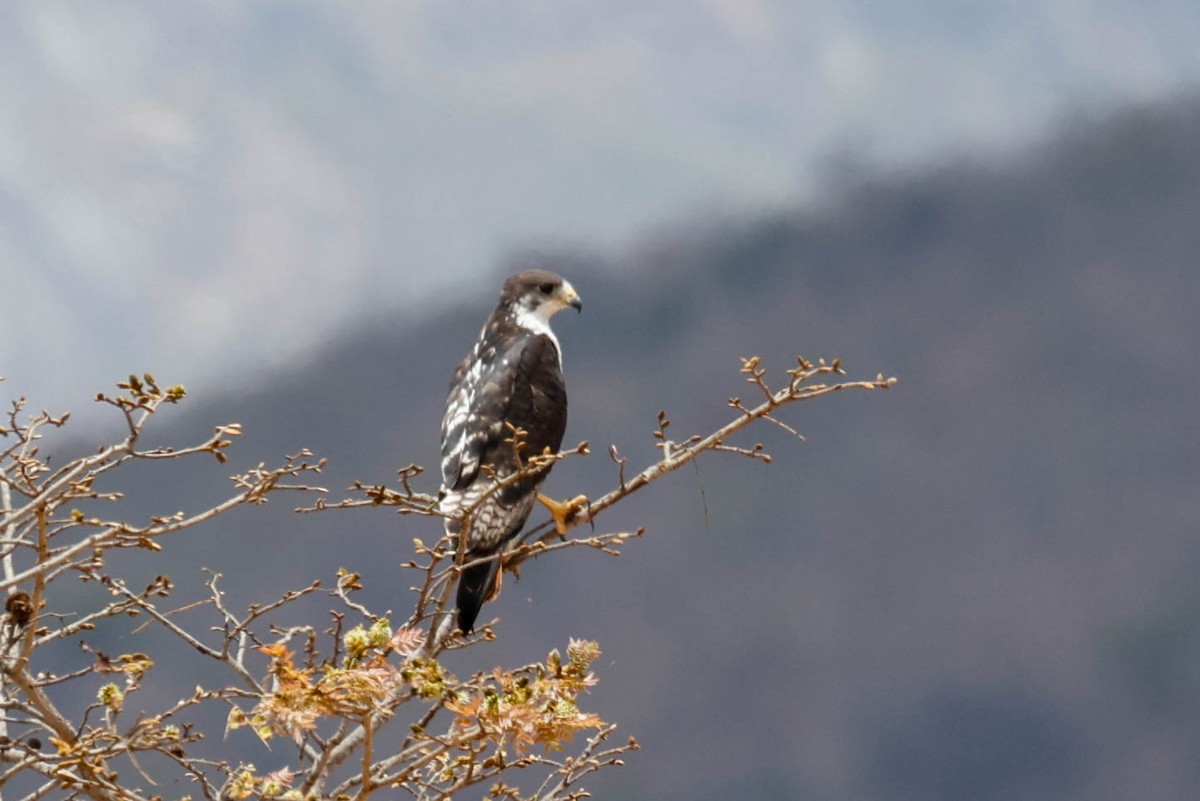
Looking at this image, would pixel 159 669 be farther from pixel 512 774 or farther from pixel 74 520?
pixel 74 520

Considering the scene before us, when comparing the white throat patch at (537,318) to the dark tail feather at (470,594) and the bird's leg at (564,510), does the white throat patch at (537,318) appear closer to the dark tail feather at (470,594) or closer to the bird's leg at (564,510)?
the bird's leg at (564,510)

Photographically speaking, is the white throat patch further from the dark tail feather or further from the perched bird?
the dark tail feather

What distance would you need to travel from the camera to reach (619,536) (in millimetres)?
3396

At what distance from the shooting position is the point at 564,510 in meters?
4.64

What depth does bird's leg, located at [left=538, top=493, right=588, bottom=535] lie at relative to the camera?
4.55 metres

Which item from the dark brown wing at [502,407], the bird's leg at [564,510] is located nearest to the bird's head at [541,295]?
the dark brown wing at [502,407]

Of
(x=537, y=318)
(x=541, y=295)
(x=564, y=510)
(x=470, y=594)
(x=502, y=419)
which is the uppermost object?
(x=541, y=295)

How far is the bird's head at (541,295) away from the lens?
5484 mm

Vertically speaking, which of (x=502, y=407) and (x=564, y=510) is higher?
(x=502, y=407)

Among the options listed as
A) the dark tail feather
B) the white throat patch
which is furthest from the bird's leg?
the white throat patch

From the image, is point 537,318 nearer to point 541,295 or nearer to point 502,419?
point 541,295

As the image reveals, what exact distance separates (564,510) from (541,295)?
1155 millimetres

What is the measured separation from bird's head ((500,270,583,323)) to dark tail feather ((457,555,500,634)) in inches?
58.1

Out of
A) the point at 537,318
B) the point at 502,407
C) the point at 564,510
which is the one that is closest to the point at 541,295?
the point at 537,318
